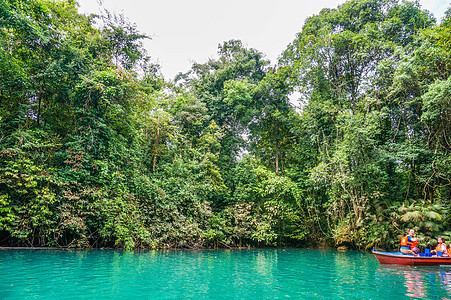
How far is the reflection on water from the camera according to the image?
580cm

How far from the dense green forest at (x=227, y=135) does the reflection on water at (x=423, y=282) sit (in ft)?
16.6

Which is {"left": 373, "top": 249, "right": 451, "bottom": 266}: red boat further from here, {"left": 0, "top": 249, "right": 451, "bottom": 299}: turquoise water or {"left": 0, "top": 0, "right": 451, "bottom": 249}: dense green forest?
{"left": 0, "top": 0, "right": 451, "bottom": 249}: dense green forest

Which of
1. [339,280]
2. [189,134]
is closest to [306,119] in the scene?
[189,134]

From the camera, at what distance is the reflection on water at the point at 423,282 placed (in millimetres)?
5805

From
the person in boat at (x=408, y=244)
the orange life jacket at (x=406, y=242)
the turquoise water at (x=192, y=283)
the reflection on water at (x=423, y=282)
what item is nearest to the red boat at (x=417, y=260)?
the reflection on water at (x=423, y=282)

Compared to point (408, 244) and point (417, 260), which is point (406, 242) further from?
point (417, 260)

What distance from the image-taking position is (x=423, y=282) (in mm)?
7223

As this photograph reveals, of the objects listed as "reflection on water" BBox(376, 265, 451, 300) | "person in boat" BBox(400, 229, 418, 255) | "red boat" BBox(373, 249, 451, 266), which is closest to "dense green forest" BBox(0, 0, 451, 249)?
"person in boat" BBox(400, 229, 418, 255)

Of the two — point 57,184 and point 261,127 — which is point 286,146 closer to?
point 261,127

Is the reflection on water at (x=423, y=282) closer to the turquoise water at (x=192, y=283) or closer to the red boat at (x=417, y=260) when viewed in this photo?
the turquoise water at (x=192, y=283)

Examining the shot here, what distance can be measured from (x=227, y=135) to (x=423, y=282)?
16628mm

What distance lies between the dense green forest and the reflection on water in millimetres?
5050

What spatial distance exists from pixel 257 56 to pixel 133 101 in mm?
13467

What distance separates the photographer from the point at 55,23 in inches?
482
